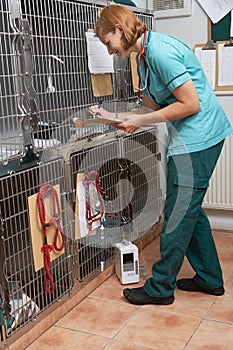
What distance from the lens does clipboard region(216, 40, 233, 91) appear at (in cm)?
304

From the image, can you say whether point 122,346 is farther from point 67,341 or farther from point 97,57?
point 97,57

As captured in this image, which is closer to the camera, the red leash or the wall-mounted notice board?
the red leash

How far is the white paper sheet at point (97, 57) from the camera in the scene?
2.32 metres

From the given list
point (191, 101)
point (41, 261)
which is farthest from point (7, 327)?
point (191, 101)

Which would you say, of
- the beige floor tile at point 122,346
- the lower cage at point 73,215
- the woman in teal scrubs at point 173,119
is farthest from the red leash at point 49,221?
the woman in teal scrubs at point 173,119

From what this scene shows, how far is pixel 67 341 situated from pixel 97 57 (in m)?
1.26

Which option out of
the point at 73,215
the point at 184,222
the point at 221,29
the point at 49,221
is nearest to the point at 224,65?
the point at 221,29

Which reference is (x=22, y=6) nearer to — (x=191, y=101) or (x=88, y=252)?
(x=191, y=101)

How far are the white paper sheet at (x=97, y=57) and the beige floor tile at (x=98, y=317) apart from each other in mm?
1062

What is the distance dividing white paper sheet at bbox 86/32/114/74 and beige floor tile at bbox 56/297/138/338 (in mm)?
1062

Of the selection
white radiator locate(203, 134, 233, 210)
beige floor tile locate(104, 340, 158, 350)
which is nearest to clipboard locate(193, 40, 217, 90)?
white radiator locate(203, 134, 233, 210)

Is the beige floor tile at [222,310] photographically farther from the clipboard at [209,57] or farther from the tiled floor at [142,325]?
the clipboard at [209,57]

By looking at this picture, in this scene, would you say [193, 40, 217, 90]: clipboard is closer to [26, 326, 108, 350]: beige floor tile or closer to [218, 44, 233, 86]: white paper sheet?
[218, 44, 233, 86]: white paper sheet

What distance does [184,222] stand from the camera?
7.25ft
